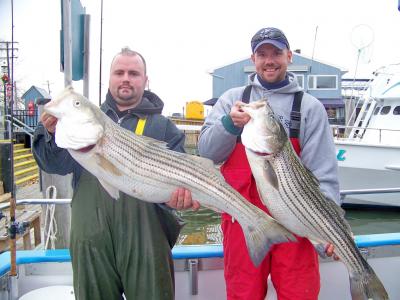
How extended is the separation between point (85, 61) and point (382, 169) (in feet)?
33.8

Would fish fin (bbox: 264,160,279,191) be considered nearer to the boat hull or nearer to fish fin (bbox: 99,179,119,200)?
fish fin (bbox: 99,179,119,200)

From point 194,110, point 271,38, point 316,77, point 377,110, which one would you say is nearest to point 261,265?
point 271,38

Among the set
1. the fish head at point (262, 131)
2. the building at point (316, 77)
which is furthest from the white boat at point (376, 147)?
the building at point (316, 77)

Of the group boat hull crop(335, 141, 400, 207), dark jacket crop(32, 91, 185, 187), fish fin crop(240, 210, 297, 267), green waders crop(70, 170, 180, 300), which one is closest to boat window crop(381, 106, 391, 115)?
boat hull crop(335, 141, 400, 207)

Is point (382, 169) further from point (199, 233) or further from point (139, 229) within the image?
point (139, 229)

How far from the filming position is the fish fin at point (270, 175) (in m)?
2.39

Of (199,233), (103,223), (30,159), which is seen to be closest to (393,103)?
(199,233)

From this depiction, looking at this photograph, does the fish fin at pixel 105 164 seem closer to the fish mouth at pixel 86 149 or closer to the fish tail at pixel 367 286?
the fish mouth at pixel 86 149

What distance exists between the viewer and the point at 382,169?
38.6ft

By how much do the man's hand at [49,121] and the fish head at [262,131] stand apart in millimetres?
1111

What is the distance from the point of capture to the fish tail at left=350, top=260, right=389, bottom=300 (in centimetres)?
249

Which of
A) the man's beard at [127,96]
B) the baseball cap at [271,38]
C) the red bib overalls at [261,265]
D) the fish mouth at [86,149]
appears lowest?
the red bib overalls at [261,265]

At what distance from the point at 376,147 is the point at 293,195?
10.4 meters

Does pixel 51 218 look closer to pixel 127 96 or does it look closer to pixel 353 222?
pixel 127 96
